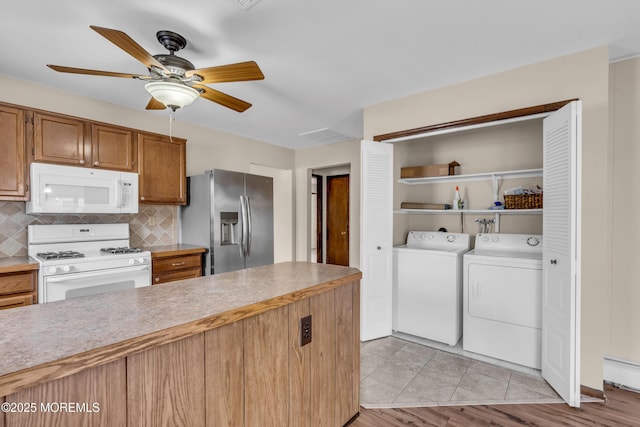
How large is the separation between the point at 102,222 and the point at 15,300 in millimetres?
1096

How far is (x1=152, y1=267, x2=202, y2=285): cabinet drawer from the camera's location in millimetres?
3062

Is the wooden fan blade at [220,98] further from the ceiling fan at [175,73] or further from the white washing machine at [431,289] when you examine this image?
the white washing machine at [431,289]

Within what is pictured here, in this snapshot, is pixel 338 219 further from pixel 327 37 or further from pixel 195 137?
pixel 327 37

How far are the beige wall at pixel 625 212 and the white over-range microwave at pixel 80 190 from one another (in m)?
4.40

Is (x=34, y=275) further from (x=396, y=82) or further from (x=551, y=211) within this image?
(x=551, y=211)

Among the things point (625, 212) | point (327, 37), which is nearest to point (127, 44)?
point (327, 37)

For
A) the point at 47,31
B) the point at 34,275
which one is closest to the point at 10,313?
the point at 34,275

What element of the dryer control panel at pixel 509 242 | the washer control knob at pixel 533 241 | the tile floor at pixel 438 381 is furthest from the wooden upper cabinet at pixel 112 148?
the washer control knob at pixel 533 241

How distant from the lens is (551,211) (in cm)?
218

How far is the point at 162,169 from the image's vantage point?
136 inches

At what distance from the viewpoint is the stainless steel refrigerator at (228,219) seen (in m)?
3.46

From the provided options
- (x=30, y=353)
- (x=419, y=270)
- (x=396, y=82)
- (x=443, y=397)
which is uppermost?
(x=396, y=82)

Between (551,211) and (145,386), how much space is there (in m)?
2.64

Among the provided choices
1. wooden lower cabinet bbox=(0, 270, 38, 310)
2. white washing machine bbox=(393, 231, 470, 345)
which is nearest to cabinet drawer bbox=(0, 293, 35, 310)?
wooden lower cabinet bbox=(0, 270, 38, 310)
